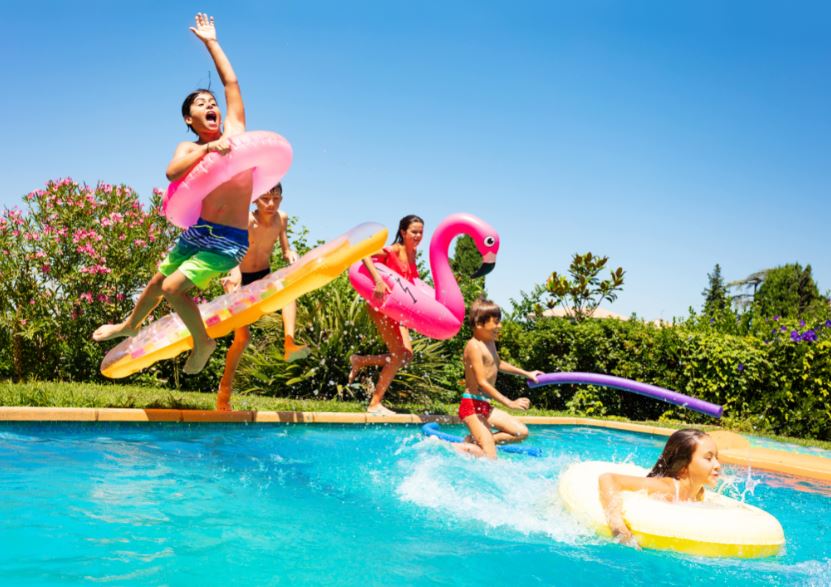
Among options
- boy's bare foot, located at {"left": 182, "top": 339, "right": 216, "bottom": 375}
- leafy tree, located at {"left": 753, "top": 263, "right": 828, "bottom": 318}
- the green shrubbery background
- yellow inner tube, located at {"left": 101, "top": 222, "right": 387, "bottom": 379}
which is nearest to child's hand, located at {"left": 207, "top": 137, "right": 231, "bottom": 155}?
boy's bare foot, located at {"left": 182, "top": 339, "right": 216, "bottom": 375}

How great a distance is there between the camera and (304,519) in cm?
401

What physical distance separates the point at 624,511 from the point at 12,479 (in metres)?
3.51

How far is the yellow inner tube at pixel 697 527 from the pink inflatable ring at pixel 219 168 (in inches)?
119

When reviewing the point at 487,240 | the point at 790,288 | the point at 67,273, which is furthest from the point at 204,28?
the point at 790,288

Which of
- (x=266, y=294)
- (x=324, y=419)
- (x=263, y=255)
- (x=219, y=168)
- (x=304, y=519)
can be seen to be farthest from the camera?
(x=324, y=419)

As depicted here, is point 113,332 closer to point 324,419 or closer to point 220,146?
point 220,146

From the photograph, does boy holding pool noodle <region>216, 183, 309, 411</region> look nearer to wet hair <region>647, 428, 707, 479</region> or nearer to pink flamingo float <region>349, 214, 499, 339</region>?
pink flamingo float <region>349, 214, 499, 339</region>

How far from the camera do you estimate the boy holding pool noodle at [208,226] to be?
4.95 m

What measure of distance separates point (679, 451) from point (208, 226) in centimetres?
327

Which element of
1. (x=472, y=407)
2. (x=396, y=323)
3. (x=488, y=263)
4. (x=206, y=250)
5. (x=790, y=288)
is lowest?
(x=472, y=407)

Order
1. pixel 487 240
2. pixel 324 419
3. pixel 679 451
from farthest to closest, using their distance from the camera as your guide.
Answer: pixel 487 240
pixel 324 419
pixel 679 451

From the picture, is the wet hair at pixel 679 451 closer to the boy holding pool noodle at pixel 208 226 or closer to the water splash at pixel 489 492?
the water splash at pixel 489 492

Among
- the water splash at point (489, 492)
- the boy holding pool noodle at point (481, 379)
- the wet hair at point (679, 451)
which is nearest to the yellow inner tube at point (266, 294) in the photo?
the boy holding pool noodle at point (481, 379)

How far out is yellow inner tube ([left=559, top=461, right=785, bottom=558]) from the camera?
383cm
